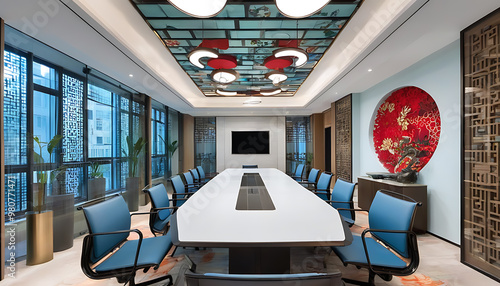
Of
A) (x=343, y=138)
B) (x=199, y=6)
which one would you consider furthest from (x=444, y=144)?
(x=199, y=6)

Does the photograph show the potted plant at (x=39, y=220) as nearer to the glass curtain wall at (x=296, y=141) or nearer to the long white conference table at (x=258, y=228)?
the long white conference table at (x=258, y=228)

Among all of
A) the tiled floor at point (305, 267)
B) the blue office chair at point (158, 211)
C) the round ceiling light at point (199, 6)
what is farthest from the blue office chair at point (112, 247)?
the round ceiling light at point (199, 6)

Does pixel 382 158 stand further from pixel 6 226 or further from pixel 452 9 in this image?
pixel 6 226

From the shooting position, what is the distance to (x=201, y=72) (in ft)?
17.2

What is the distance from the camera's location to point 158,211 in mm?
2562

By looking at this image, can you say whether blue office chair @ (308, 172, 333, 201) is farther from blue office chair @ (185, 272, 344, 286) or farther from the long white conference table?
blue office chair @ (185, 272, 344, 286)

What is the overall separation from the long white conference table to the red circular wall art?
2677 millimetres

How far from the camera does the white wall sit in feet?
30.0

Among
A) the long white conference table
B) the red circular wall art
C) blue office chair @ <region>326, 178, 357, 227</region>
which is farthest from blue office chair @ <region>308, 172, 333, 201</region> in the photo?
the red circular wall art

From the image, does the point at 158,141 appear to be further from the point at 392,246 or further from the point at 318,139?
the point at 392,246

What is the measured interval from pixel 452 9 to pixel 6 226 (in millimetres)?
5345

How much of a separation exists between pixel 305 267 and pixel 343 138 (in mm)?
4420

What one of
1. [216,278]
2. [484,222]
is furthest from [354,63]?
[216,278]

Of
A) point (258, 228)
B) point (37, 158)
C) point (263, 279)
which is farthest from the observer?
point (37, 158)
